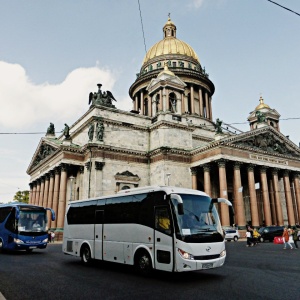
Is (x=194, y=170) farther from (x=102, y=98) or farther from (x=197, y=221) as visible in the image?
(x=197, y=221)

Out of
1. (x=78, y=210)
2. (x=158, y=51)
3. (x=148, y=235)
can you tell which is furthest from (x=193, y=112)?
(x=148, y=235)

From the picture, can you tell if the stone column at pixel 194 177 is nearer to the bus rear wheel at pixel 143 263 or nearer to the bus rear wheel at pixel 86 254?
the bus rear wheel at pixel 86 254

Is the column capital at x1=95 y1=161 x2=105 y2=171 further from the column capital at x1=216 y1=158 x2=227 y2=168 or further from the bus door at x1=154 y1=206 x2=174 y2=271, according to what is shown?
the bus door at x1=154 y1=206 x2=174 y2=271

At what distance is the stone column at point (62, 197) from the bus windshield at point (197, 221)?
27.8 meters

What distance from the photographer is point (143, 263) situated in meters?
10.9

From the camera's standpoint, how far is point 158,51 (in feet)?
196

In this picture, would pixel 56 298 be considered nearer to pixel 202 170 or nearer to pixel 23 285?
pixel 23 285

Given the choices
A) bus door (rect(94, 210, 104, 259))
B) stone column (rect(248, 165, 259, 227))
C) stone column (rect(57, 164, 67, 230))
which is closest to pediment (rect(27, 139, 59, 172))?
stone column (rect(57, 164, 67, 230))

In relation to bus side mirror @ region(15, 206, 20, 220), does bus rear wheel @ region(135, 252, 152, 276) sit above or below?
below

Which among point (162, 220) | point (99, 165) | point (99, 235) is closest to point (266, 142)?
point (99, 165)

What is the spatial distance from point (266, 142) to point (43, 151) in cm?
3328

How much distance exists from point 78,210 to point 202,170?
25.9 metres

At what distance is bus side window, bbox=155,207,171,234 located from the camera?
1019 centimetres

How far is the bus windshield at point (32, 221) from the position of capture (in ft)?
62.4
